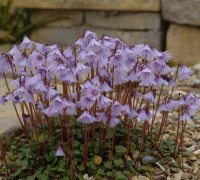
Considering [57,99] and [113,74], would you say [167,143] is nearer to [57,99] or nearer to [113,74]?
[113,74]

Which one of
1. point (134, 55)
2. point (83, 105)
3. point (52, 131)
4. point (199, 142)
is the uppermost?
point (134, 55)

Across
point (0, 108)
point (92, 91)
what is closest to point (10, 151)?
point (0, 108)

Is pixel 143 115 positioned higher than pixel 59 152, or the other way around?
pixel 143 115

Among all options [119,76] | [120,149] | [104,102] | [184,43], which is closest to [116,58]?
[119,76]

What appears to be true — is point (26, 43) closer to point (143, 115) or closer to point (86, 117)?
point (86, 117)

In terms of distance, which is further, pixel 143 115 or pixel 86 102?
pixel 143 115

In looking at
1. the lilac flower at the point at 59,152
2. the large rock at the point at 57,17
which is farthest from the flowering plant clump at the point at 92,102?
the large rock at the point at 57,17

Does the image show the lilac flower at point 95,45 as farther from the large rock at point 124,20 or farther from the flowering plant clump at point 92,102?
the large rock at point 124,20
